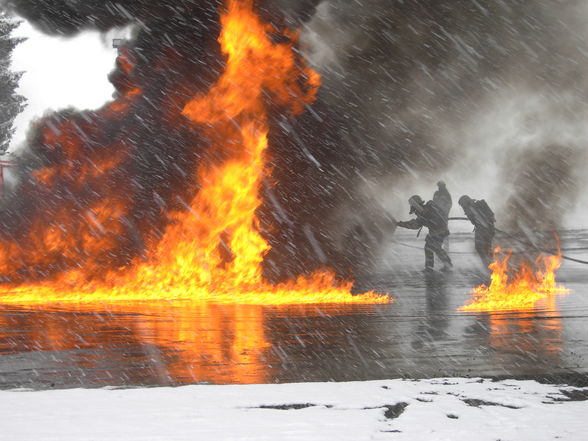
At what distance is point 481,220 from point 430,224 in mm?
2035

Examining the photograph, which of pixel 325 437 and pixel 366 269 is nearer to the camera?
pixel 325 437

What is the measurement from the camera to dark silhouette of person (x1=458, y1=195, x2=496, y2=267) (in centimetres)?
1650

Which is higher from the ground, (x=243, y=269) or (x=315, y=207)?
(x=315, y=207)

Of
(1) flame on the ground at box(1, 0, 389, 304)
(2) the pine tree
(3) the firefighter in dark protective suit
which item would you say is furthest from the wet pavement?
(2) the pine tree

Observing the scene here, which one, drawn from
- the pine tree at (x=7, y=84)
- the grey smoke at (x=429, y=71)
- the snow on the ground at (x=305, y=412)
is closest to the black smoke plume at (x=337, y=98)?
the grey smoke at (x=429, y=71)

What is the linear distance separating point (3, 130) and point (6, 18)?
586 cm

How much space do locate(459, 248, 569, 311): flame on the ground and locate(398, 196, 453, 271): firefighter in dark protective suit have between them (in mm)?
1976

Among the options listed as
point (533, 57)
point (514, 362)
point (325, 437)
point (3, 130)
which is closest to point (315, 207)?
point (533, 57)

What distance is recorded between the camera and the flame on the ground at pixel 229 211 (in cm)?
1429

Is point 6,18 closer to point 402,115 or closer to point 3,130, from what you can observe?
point 3,130

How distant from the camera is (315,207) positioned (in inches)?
657

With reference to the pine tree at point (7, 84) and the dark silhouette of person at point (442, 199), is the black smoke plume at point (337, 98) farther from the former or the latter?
the pine tree at point (7, 84)

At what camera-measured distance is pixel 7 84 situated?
1647 inches

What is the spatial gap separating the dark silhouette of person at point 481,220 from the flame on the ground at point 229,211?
3.40 metres
